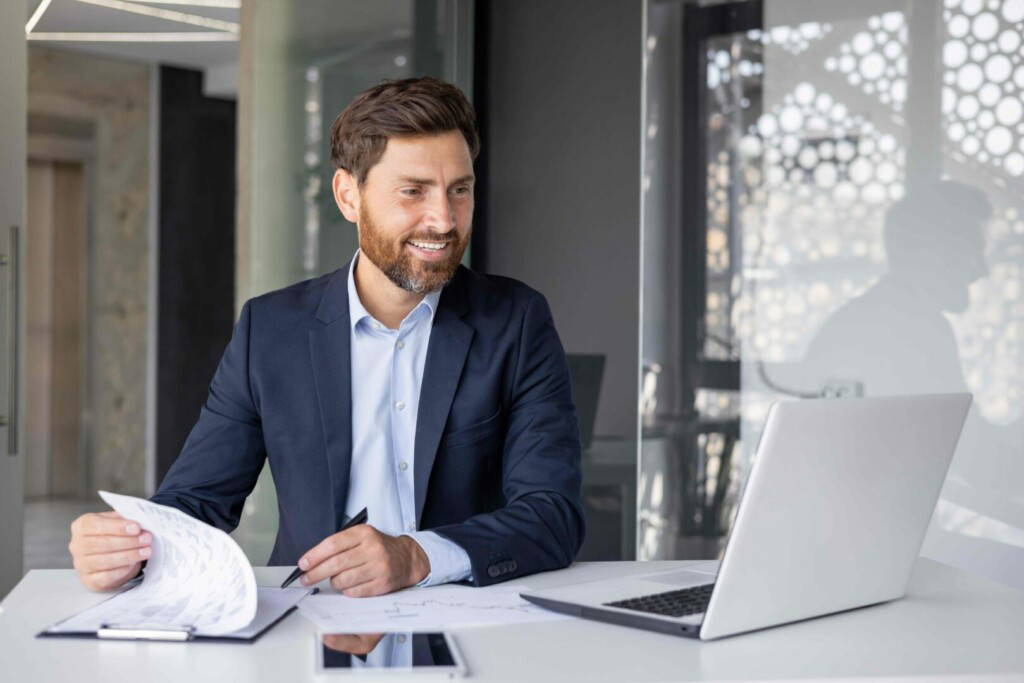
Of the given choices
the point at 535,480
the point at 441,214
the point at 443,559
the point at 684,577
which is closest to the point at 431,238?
the point at 441,214

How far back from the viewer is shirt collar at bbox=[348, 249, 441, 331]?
220 cm

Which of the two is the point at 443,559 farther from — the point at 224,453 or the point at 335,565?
the point at 224,453

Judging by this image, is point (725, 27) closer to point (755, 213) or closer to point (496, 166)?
point (755, 213)

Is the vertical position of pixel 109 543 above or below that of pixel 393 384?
below

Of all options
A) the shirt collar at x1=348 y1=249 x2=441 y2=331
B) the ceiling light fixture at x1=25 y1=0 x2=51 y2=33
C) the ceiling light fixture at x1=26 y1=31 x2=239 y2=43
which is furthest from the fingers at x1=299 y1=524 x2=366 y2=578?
the ceiling light fixture at x1=26 y1=31 x2=239 y2=43

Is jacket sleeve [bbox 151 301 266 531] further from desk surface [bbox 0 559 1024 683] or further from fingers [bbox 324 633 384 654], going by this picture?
fingers [bbox 324 633 384 654]

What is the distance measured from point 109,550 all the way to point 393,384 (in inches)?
26.6

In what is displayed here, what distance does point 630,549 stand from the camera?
13.7 feet

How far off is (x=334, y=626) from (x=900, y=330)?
2.55 metres

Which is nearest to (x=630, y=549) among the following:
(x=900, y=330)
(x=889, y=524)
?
(x=900, y=330)

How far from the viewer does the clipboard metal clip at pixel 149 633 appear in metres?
1.36

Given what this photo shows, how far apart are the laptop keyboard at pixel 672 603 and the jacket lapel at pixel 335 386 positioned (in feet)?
2.31

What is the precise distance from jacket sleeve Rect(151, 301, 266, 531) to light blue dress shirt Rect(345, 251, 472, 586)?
0.58 ft

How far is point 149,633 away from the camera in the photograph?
137cm
